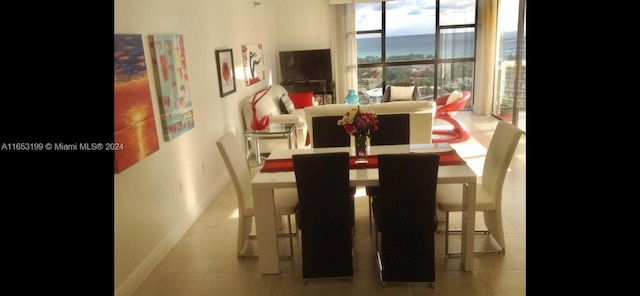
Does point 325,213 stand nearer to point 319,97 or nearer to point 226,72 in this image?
point 226,72

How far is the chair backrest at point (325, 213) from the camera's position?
7.44 ft

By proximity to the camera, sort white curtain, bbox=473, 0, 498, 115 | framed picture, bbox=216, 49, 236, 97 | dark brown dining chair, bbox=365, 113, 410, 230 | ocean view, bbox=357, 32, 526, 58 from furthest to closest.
A: 1. ocean view, bbox=357, 32, 526, 58
2. white curtain, bbox=473, 0, 498, 115
3. framed picture, bbox=216, 49, 236, 97
4. dark brown dining chair, bbox=365, 113, 410, 230

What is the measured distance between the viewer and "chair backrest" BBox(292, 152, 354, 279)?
2.27m

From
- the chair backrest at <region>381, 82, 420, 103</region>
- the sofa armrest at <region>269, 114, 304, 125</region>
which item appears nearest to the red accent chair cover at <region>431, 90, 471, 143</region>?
the chair backrest at <region>381, 82, 420, 103</region>

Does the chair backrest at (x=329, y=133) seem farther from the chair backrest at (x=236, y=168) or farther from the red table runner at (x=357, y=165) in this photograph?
the chair backrest at (x=236, y=168)

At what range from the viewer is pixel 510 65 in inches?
266

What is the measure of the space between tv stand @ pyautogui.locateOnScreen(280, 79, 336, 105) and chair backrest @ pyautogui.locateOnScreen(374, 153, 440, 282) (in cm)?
541

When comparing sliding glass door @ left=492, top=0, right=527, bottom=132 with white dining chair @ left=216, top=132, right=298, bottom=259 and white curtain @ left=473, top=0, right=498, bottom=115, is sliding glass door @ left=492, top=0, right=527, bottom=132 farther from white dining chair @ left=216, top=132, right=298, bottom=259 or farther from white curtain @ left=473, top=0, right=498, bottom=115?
white dining chair @ left=216, top=132, right=298, bottom=259

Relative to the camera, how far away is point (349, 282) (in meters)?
2.56

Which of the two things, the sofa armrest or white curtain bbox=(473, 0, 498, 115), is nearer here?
the sofa armrest

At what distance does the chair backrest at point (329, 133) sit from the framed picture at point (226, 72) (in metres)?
1.69

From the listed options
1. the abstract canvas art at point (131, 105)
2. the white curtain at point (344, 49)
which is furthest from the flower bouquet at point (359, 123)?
the white curtain at point (344, 49)
